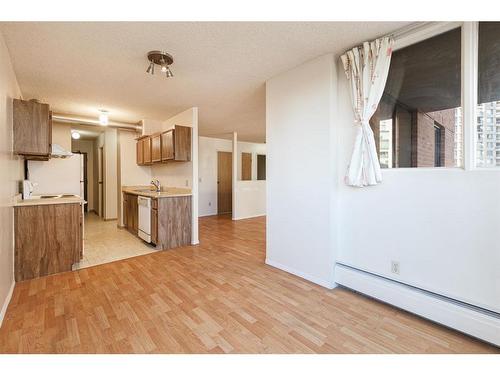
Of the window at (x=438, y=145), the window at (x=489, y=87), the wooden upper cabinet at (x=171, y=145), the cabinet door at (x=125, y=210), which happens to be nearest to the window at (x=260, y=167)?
the wooden upper cabinet at (x=171, y=145)

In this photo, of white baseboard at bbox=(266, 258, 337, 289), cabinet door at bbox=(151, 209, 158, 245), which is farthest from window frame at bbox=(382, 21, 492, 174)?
cabinet door at bbox=(151, 209, 158, 245)

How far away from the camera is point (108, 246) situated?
12.5 feet

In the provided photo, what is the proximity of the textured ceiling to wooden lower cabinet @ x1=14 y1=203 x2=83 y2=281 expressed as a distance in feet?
5.37

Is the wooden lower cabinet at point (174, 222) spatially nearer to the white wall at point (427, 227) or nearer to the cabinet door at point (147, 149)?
the cabinet door at point (147, 149)

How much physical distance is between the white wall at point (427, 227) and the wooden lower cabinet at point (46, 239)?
3.21m

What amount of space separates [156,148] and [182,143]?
2.81 ft

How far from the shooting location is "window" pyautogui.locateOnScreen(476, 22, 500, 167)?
159cm

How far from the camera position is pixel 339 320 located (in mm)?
1816

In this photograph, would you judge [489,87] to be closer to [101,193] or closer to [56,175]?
[56,175]

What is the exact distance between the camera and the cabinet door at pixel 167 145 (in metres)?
3.95

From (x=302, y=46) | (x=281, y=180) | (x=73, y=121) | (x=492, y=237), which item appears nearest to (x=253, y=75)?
(x=302, y=46)

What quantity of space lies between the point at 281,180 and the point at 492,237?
186cm

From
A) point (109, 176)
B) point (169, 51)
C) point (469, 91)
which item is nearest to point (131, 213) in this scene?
point (109, 176)
